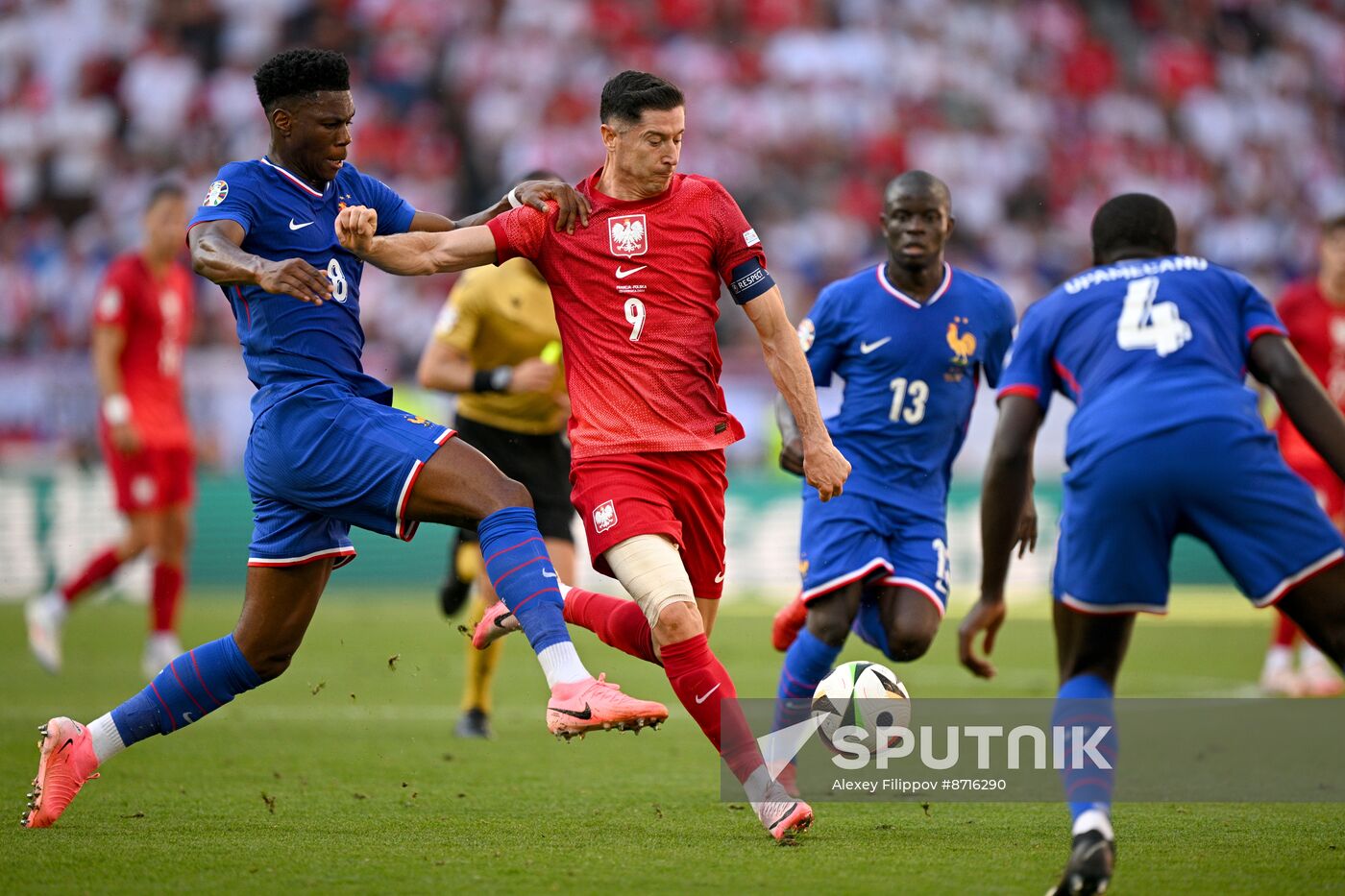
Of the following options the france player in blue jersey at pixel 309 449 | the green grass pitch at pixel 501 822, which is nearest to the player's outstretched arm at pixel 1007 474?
the green grass pitch at pixel 501 822

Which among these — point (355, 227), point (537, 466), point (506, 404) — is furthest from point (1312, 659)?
point (355, 227)

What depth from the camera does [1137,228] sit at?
16.3ft

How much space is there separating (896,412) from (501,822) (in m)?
2.62

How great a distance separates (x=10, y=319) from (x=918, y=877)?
Result: 17270mm

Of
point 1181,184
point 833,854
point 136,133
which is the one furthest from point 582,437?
point 1181,184

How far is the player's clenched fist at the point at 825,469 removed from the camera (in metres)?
5.66

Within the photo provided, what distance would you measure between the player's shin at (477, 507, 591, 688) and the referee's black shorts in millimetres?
3316

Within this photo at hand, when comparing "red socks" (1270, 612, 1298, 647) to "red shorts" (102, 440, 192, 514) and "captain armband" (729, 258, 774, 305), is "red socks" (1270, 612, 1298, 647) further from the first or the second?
"red shorts" (102, 440, 192, 514)

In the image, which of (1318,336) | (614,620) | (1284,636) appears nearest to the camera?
(614,620)

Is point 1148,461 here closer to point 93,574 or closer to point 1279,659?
point 1279,659

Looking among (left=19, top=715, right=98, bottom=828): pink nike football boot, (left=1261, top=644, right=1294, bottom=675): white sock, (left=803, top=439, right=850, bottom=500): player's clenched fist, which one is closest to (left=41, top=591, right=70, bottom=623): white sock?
(left=19, top=715, right=98, bottom=828): pink nike football boot

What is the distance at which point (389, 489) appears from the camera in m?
5.59

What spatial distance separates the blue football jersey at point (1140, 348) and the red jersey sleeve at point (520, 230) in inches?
73.2

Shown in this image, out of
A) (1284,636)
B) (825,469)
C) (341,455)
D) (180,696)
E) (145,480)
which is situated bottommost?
(1284,636)
